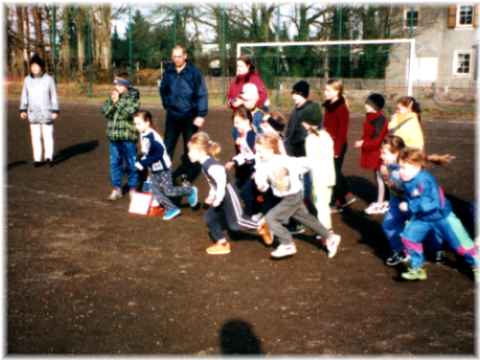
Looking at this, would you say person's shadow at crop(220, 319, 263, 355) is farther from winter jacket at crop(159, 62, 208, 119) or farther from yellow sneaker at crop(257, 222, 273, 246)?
winter jacket at crop(159, 62, 208, 119)

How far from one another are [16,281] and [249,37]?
77.6ft

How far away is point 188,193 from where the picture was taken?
7.46m

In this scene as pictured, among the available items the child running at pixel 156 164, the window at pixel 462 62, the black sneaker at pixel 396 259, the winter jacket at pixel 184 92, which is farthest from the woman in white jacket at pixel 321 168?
the window at pixel 462 62

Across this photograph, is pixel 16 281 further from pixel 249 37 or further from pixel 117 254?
pixel 249 37

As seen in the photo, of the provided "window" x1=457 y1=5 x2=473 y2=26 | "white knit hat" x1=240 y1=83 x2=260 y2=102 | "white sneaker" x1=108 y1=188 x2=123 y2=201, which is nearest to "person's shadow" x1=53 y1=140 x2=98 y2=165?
"white sneaker" x1=108 y1=188 x2=123 y2=201

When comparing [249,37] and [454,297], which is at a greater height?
[249,37]

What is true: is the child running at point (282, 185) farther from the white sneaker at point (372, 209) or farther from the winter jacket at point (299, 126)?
the white sneaker at point (372, 209)

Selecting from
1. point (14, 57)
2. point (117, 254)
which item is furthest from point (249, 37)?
point (117, 254)

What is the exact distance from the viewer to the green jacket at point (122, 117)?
796 cm

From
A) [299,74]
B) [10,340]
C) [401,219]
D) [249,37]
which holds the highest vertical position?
[249,37]

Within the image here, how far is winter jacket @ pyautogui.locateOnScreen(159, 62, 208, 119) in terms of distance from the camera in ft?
27.4

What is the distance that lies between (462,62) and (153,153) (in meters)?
32.5

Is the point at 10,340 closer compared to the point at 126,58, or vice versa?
Answer: the point at 10,340

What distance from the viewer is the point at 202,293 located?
187 inches
